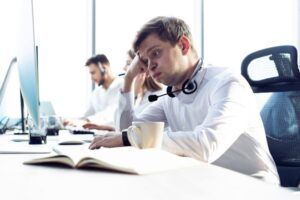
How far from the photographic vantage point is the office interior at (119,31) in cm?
472

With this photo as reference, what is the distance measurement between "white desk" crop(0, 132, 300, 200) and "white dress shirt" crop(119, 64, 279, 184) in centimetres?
39

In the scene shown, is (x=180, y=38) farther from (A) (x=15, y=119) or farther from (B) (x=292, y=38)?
(B) (x=292, y=38)

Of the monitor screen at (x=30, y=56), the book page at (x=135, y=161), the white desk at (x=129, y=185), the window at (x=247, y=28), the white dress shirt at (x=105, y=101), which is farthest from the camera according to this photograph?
the window at (x=247, y=28)

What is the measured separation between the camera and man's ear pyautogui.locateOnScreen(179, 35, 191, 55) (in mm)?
1864

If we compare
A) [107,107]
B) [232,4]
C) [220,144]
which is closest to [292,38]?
[232,4]

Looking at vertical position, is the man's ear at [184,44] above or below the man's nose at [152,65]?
above

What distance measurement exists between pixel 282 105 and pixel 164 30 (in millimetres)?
578

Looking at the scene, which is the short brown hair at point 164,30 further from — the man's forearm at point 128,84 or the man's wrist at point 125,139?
the man's wrist at point 125,139

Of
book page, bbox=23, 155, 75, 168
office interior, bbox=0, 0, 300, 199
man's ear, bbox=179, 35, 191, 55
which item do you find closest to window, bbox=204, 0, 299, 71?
office interior, bbox=0, 0, 300, 199

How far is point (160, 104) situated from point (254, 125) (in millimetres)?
615

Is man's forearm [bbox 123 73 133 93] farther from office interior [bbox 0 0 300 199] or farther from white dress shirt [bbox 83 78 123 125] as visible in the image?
office interior [bbox 0 0 300 199]

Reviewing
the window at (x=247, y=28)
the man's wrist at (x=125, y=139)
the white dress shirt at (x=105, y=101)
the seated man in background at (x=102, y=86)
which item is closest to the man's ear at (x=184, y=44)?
the man's wrist at (x=125, y=139)

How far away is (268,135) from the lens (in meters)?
1.75

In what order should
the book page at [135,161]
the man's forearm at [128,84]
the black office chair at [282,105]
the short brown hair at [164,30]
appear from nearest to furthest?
the book page at [135,161]
the black office chair at [282,105]
the short brown hair at [164,30]
the man's forearm at [128,84]
